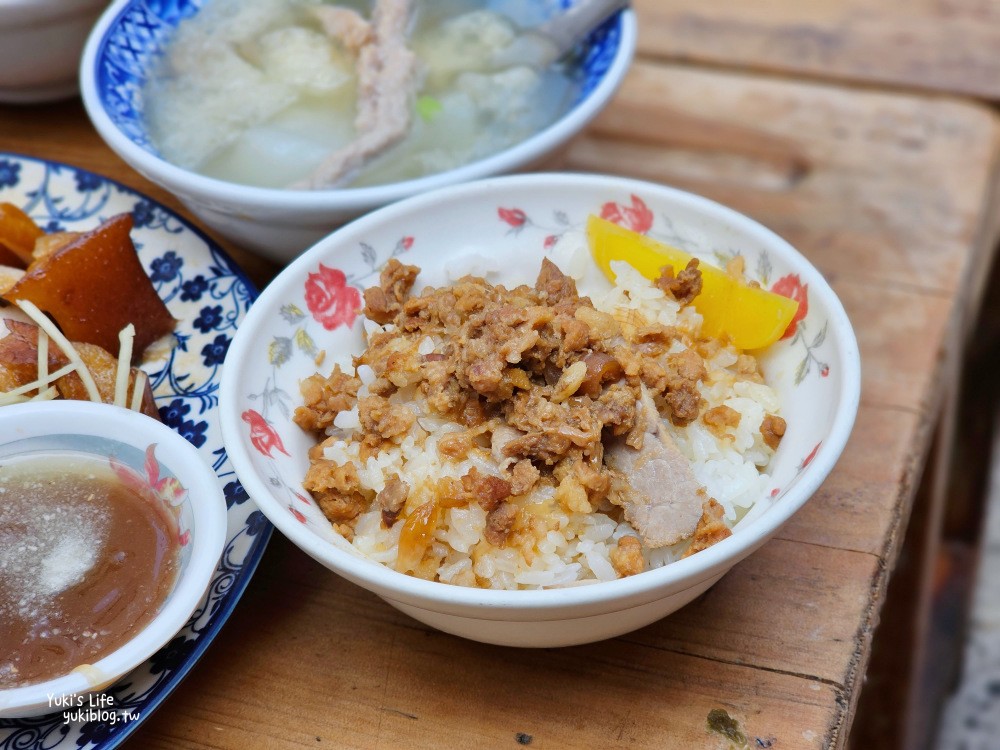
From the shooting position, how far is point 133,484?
1.65 metres

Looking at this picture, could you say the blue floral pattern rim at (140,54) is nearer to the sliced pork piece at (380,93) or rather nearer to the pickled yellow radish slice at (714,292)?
the sliced pork piece at (380,93)

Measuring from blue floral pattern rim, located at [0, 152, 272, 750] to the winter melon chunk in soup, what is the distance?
22 centimetres

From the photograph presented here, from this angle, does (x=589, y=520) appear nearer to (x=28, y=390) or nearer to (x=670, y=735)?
(x=670, y=735)

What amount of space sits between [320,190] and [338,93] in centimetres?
55

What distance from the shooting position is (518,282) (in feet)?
6.63

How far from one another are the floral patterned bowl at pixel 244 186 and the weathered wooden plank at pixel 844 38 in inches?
33.9

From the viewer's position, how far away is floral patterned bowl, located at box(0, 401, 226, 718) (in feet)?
4.48

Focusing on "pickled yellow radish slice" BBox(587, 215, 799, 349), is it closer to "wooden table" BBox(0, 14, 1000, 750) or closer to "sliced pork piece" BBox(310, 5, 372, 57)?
"wooden table" BBox(0, 14, 1000, 750)

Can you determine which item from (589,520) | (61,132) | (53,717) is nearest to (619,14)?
(589,520)

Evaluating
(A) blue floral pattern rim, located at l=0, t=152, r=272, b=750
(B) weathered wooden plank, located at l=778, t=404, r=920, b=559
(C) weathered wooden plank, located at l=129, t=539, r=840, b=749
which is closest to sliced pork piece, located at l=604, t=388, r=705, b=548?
(C) weathered wooden plank, located at l=129, t=539, r=840, b=749

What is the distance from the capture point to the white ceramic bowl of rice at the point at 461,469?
1.38m

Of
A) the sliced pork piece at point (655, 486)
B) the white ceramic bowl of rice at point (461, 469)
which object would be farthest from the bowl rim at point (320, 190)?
the sliced pork piece at point (655, 486)

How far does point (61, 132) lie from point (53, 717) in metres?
2.04

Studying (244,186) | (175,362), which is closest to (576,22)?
(244,186)
